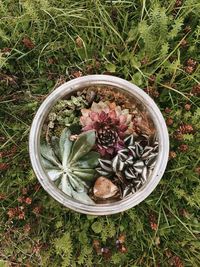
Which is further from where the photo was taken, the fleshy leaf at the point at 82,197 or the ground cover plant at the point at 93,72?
the ground cover plant at the point at 93,72

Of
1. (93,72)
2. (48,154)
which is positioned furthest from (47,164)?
(93,72)

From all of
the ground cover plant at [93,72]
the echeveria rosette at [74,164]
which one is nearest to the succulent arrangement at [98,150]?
the echeveria rosette at [74,164]

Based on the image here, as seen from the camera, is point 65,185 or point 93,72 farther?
point 93,72

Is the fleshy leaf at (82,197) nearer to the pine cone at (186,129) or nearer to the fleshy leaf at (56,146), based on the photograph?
the fleshy leaf at (56,146)

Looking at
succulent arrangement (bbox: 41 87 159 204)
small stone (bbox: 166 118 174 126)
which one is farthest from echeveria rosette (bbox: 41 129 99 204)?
small stone (bbox: 166 118 174 126)

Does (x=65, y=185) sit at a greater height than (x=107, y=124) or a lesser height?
lesser

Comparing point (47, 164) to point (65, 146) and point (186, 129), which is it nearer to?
point (65, 146)
